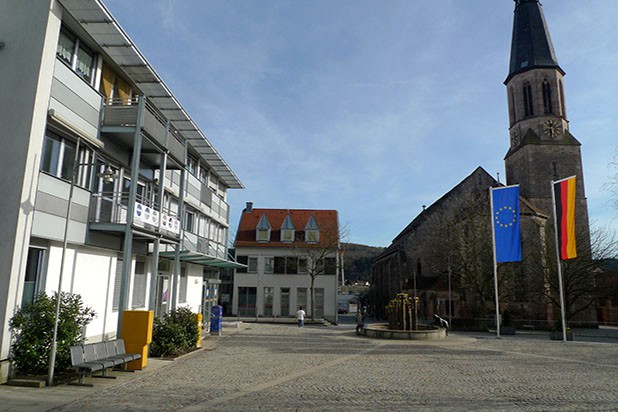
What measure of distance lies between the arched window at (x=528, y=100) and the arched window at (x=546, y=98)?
1.36 m

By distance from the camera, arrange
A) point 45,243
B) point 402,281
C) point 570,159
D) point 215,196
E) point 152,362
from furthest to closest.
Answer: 1. point 402,281
2. point 570,159
3. point 215,196
4. point 152,362
5. point 45,243

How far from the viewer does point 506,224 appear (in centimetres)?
2547

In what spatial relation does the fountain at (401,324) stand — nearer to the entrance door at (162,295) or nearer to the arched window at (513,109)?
the entrance door at (162,295)

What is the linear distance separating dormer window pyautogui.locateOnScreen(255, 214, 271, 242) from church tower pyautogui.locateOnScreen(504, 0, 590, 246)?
27793 mm

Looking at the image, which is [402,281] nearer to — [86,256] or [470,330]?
[470,330]

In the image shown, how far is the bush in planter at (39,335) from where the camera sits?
10.4 m

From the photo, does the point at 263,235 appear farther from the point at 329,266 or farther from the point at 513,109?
the point at 513,109

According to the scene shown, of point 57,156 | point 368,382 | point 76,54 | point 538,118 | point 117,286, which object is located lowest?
point 368,382

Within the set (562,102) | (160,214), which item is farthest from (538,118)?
(160,214)

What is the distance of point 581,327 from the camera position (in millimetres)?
42500

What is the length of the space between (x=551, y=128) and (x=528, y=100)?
4.11 m

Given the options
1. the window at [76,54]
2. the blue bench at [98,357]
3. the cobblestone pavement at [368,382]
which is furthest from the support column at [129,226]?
the cobblestone pavement at [368,382]

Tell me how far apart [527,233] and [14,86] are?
41.7 meters

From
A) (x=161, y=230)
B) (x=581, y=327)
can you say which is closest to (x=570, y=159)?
(x=581, y=327)
